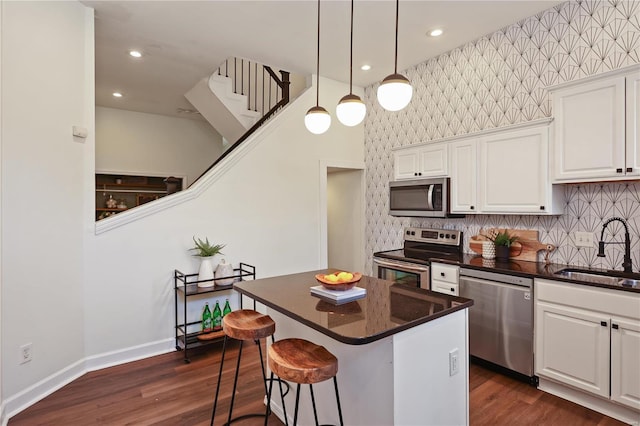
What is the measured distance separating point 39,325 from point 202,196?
1.70 meters

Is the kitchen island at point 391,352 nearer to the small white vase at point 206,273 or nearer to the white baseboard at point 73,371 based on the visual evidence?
the small white vase at point 206,273

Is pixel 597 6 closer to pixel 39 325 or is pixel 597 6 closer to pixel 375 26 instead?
pixel 375 26

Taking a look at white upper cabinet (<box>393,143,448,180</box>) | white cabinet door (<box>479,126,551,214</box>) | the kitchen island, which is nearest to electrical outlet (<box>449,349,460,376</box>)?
the kitchen island

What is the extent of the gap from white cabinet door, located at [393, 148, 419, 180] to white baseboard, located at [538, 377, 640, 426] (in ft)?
7.24

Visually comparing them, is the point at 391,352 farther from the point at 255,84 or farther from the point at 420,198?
the point at 255,84

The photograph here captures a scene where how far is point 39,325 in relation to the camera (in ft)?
8.34

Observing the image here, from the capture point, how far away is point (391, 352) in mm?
1526

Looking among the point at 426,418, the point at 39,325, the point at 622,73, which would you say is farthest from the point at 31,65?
the point at 622,73

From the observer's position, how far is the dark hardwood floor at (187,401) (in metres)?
2.25

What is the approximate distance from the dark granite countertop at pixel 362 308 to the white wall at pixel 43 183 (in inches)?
62.5

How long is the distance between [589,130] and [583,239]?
0.88 meters

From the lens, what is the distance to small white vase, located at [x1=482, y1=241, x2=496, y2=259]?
3.23 metres

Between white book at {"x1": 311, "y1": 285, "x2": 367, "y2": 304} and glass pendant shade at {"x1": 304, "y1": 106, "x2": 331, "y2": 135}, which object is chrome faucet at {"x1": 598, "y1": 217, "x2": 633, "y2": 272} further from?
glass pendant shade at {"x1": 304, "y1": 106, "x2": 331, "y2": 135}

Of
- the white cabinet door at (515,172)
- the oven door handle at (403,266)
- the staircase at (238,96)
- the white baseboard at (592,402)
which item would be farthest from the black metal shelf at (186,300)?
the white baseboard at (592,402)
